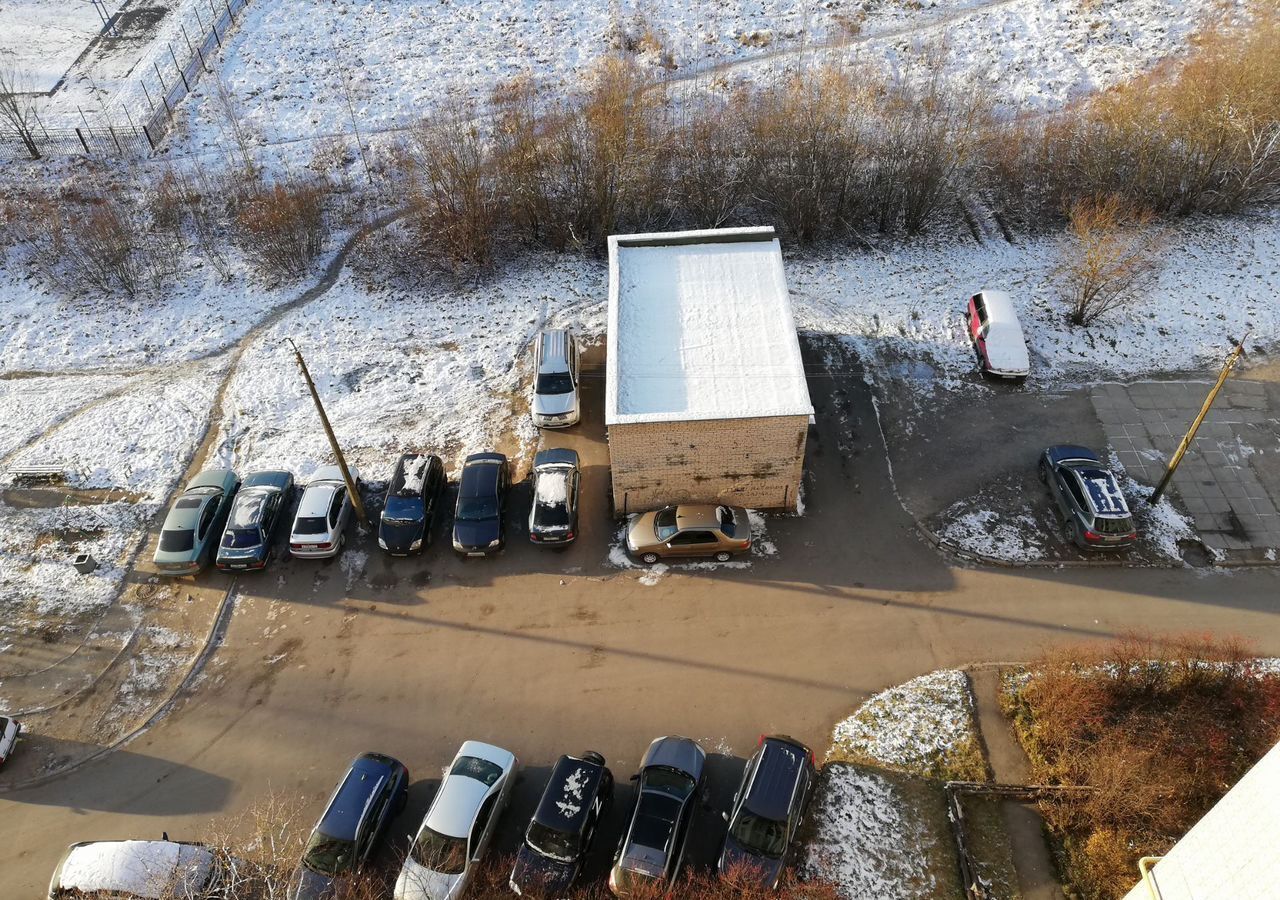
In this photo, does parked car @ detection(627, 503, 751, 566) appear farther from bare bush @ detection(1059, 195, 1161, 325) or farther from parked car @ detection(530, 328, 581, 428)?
bare bush @ detection(1059, 195, 1161, 325)

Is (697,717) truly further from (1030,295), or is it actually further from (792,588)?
(1030,295)

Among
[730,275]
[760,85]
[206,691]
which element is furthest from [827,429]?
[760,85]

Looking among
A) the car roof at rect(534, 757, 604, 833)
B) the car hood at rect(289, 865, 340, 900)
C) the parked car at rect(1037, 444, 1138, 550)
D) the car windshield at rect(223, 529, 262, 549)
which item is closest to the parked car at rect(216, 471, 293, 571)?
the car windshield at rect(223, 529, 262, 549)

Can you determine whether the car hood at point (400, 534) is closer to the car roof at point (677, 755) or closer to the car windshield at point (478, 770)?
the car windshield at point (478, 770)

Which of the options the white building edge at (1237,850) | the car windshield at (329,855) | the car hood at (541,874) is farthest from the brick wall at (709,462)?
the white building edge at (1237,850)

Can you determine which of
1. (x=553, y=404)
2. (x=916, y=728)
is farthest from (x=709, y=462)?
(x=916, y=728)

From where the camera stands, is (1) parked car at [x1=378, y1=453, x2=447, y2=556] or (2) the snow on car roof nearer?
(2) the snow on car roof
